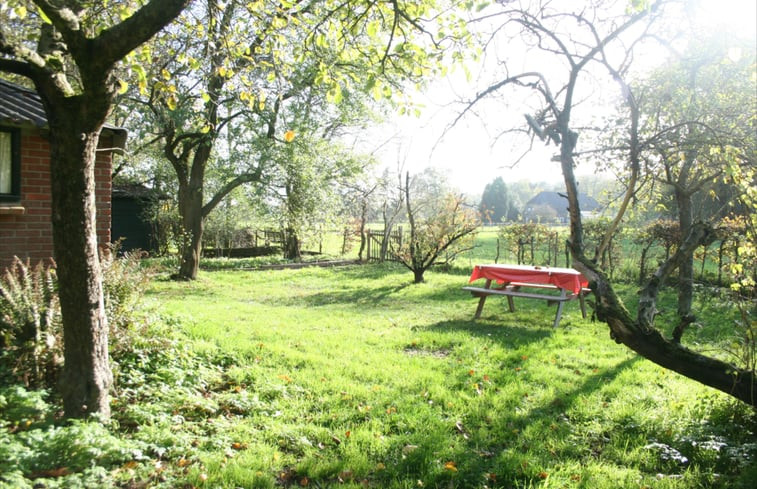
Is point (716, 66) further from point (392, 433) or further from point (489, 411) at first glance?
point (392, 433)

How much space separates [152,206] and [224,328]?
17.2 meters

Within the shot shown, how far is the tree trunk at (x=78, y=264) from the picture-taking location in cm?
315

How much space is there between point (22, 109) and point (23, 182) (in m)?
0.94

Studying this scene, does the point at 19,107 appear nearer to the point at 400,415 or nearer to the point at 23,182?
the point at 23,182

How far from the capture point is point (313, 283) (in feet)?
47.9

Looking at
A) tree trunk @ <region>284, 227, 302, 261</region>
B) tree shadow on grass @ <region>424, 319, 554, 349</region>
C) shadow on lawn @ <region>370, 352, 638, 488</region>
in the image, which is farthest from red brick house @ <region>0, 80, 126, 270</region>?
tree trunk @ <region>284, 227, 302, 261</region>

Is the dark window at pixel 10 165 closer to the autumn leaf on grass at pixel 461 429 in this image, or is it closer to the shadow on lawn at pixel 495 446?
the shadow on lawn at pixel 495 446

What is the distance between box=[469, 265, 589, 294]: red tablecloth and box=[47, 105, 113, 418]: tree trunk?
24.0 feet

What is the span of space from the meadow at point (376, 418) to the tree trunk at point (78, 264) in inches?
10.8

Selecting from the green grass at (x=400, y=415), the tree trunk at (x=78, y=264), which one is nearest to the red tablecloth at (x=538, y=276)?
the green grass at (x=400, y=415)

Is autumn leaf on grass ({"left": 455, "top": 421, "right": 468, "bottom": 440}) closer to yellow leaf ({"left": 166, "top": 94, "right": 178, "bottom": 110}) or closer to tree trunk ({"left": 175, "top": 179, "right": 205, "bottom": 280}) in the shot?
yellow leaf ({"left": 166, "top": 94, "right": 178, "bottom": 110})

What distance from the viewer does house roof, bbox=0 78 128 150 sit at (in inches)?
224

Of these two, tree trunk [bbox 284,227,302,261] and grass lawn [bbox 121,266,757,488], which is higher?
tree trunk [bbox 284,227,302,261]

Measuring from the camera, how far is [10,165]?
20.1 feet
